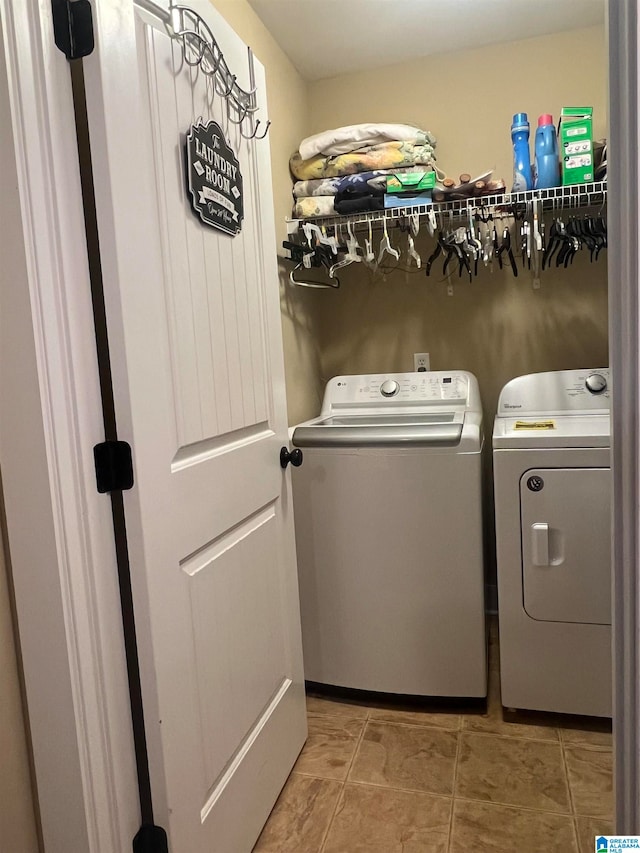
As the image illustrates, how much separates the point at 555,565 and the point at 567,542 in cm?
8

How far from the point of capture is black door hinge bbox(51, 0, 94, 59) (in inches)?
35.8

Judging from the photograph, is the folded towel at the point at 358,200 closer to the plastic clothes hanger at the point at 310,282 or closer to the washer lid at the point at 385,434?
the plastic clothes hanger at the point at 310,282

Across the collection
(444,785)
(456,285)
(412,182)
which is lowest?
(444,785)

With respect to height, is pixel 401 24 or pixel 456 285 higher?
pixel 401 24

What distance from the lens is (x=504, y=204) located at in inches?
81.4

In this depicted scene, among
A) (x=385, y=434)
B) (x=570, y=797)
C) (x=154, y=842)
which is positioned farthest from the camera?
(x=385, y=434)

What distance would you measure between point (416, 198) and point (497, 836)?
2050mm

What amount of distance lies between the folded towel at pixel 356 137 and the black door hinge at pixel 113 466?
5.76 feet

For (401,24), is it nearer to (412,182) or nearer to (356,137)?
(356,137)

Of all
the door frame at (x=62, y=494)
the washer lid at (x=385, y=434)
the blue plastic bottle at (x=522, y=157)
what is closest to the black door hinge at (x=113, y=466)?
the door frame at (x=62, y=494)

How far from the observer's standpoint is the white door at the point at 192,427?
99 centimetres

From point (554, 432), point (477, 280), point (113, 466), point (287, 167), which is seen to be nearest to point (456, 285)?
point (477, 280)

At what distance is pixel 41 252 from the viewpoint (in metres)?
0.88

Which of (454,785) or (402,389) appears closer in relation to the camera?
(454,785)
